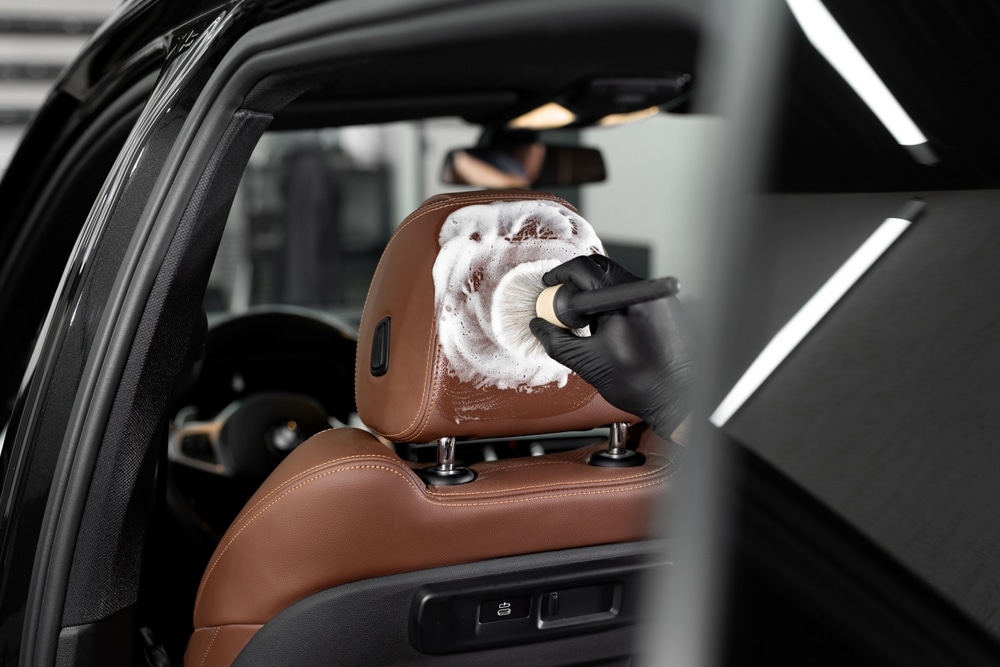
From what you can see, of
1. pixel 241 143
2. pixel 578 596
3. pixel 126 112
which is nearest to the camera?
pixel 241 143

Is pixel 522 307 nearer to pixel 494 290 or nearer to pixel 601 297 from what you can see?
pixel 494 290

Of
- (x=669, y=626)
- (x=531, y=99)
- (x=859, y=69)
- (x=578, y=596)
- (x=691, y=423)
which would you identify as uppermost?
(x=531, y=99)

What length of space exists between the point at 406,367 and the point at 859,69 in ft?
3.20

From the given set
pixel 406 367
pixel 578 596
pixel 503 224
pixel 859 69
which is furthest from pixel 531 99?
pixel 859 69

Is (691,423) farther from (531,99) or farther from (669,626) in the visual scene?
(531,99)

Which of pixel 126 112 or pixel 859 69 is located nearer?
pixel 859 69

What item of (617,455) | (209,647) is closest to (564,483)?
(617,455)

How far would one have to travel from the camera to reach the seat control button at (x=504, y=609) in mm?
1491

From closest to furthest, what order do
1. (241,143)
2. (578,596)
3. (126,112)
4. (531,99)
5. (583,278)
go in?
(583,278), (241,143), (578,596), (126,112), (531,99)

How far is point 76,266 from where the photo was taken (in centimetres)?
142

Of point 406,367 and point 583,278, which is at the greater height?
point 583,278

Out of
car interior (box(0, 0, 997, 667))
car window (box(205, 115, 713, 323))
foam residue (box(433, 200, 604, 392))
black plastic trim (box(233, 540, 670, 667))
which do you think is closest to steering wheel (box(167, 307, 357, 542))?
car interior (box(0, 0, 997, 667))

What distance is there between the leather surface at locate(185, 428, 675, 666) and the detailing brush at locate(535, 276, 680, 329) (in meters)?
0.33

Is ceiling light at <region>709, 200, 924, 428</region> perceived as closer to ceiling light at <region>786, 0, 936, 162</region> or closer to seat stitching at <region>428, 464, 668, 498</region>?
ceiling light at <region>786, 0, 936, 162</region>
